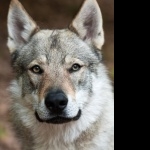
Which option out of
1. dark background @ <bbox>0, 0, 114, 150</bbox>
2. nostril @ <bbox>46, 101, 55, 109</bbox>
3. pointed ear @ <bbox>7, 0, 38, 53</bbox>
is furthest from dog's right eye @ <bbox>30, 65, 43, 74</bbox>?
dark background @ <bbox>0, 0, 114, 150</bbox>

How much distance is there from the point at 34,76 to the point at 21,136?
672mm

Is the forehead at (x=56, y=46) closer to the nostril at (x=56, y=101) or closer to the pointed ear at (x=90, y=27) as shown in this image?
the pointed ear at (x=90, y=27)

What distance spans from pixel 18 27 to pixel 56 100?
1.20 metres

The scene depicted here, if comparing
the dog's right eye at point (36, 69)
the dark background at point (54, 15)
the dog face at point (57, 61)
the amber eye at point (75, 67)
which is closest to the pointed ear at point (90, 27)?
the dog face at point (57, 61)

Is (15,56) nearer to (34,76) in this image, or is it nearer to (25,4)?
(34,76)

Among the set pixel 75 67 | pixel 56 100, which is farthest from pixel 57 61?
pixel 56 100

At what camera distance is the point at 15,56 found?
6.00 meters

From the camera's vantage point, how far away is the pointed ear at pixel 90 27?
5812 millimetres

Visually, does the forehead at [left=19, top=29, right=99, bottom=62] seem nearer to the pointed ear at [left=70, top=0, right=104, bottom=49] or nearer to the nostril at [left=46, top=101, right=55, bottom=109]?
the pointed ear at [left=70, top=0, right=104, bottom=49]

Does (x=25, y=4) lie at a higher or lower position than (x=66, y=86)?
higher

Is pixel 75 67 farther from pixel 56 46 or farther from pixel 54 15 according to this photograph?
pixel 54 15
